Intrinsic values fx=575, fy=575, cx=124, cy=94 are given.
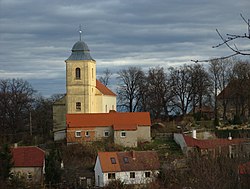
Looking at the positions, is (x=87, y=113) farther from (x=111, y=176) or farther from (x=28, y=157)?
(x=111, y=176)

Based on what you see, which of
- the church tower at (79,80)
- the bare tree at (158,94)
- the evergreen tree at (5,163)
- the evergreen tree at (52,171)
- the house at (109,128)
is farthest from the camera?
the bare tree at (158,94)

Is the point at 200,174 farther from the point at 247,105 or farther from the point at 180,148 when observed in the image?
the point at 247,105

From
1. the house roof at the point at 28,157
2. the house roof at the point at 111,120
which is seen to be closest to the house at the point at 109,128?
the house roof at the point at 111,120

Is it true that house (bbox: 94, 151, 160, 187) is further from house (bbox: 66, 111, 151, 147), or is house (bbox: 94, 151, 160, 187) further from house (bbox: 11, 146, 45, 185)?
house (bbox: 66, 111, 151, 147)

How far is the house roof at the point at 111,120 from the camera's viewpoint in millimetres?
50156

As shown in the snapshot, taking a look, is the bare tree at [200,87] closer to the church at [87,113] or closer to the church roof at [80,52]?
the church at [87,113]

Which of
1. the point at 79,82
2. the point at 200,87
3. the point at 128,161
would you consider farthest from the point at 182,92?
the point at 128,161

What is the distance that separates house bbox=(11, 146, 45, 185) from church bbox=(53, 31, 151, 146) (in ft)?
23.1

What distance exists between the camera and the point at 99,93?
58312 mm

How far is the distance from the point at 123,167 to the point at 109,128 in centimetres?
1060

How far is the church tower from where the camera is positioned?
55.6m

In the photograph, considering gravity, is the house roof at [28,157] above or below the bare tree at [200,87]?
below

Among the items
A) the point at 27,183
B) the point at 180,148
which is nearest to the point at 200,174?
the point at 27,183

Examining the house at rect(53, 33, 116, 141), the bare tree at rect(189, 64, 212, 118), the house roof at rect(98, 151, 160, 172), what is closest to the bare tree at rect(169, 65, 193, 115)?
the bare tree at rect(189, 64, 212, 118)
